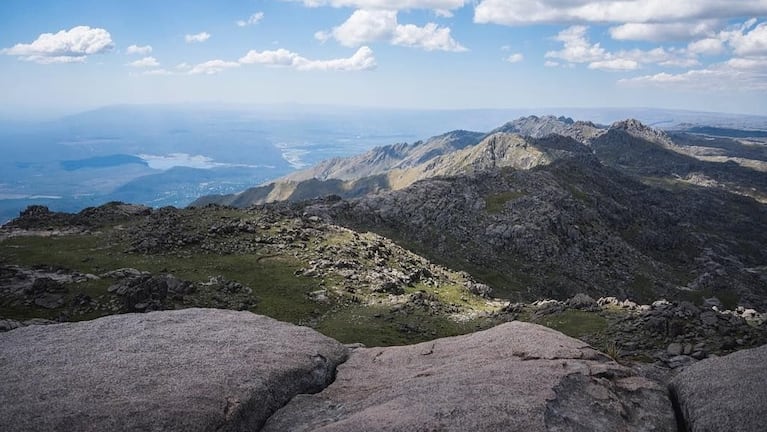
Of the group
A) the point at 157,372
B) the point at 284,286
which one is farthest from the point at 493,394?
the point at 284,286

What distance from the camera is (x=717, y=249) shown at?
174 metres

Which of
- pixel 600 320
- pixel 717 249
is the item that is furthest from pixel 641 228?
pixel 600 320

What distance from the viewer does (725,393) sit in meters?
16.8

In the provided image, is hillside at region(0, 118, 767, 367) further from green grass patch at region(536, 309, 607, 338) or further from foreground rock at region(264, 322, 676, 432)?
foreground rock at region(264, 322, 676, 432)

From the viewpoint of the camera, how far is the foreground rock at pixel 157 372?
16.5 metres

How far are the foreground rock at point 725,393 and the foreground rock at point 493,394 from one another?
846 mm

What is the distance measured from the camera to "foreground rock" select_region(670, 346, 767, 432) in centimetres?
1527

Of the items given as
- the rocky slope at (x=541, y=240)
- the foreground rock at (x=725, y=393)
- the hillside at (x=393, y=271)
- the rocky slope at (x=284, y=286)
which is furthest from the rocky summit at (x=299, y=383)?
the rocky slope at (x=541, y=240)

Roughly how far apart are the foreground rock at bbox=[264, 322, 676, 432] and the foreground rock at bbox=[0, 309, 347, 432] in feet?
4.96

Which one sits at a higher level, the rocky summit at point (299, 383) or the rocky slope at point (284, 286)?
the rocky summit at point (299, 383)

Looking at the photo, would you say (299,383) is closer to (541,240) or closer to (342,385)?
(342,385)

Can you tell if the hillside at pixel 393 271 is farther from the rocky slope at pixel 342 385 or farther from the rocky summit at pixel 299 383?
the rocky summit at pixel 299 383

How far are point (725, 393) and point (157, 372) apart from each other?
21720mm

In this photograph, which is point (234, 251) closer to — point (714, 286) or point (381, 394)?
point (381, 394)
